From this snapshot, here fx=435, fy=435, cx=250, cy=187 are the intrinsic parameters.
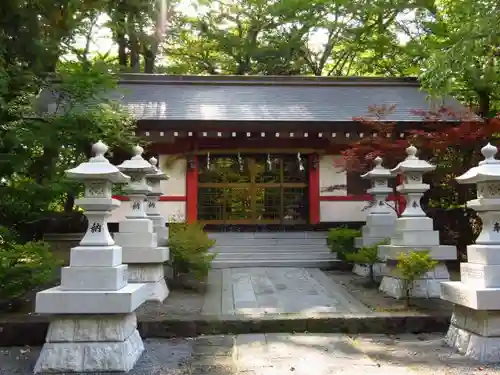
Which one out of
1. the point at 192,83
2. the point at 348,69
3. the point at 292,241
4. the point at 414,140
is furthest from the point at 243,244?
the point at 348,69

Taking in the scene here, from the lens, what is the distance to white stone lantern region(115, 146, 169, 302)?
606 cm

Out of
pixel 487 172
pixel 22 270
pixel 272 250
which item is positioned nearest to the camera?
pixel 487 172

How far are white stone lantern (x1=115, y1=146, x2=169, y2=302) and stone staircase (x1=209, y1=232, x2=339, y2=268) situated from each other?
2.62 m

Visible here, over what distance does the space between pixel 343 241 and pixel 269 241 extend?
255cm

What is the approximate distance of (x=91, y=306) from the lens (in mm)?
3949

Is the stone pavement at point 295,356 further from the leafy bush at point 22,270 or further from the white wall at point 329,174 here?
the white wall at point 329,174

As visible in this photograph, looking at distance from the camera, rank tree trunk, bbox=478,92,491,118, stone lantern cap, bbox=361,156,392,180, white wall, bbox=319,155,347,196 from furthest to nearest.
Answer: tree trunk, bbox=478,92,491,118 → white wall, bbox=319,155,347,196 → stone lantern cap, bbox=361,156,392,180

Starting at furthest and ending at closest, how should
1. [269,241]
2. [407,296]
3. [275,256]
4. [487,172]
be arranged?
1. [269,241]
2. [275,256]
3. [407,296]
4. [487,172]

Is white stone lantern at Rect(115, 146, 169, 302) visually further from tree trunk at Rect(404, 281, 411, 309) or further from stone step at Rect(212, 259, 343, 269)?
tree trunk at Rect(404, 281, 411, 309)

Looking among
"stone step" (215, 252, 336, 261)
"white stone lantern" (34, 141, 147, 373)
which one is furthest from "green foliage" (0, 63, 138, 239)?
"stone step" (215, 252, 336, 261)

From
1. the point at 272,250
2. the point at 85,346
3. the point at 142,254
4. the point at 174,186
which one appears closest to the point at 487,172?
the point at 85,346

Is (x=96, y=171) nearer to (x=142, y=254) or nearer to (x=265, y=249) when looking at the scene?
(x=142, y=254)

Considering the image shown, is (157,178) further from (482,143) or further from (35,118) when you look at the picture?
(482,143)

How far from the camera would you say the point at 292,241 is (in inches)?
428
